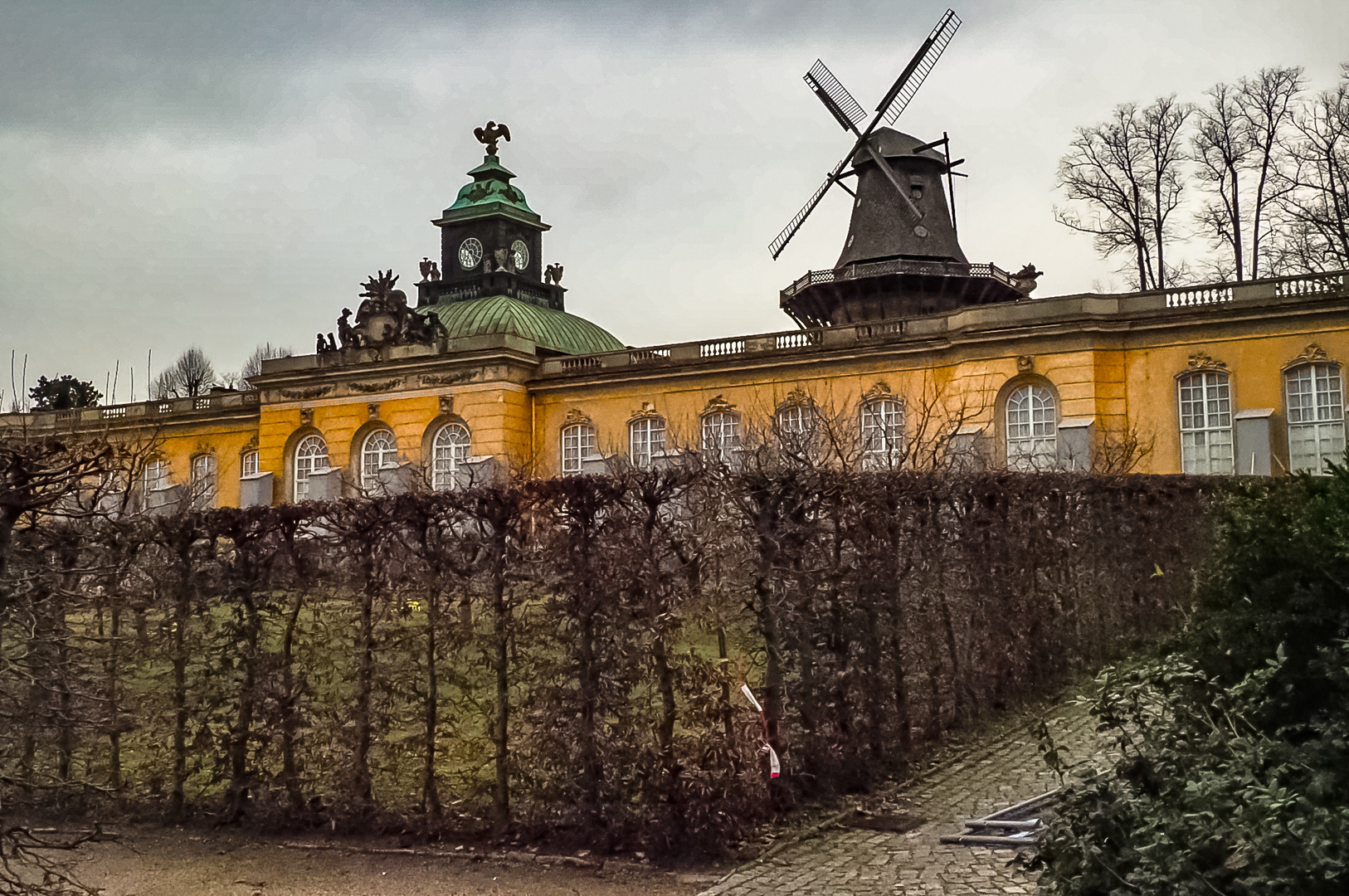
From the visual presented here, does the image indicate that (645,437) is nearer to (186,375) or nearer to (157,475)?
(157,475)

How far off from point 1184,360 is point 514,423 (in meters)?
18.4

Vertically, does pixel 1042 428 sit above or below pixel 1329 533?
above

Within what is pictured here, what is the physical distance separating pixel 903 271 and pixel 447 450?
14415mm

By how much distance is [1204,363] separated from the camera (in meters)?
28.6

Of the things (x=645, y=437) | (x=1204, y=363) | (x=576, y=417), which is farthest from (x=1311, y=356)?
(x=576, y=417)

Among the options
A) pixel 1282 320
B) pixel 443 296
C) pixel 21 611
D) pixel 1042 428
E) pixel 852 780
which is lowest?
pixel 852 780

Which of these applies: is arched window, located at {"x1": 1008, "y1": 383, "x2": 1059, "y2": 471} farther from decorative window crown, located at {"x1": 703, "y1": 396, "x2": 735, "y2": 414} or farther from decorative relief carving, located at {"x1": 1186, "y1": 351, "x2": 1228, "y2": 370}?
decorative window crown, located at {"x1": 703, "y1": 396, "x2": 735, "y2": 414}

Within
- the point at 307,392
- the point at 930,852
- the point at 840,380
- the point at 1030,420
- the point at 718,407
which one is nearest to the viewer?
the point at 930,852

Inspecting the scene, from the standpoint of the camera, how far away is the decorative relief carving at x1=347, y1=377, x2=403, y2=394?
37844 millimetres

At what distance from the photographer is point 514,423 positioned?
3662 centimetres

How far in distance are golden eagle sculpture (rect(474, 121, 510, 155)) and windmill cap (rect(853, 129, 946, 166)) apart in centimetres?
1704

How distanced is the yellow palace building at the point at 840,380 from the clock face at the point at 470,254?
92 millimetres

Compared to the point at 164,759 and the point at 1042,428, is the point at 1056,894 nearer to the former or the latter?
the point at 164,759

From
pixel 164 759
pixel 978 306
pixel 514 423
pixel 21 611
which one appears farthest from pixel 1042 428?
pixel 21 611
